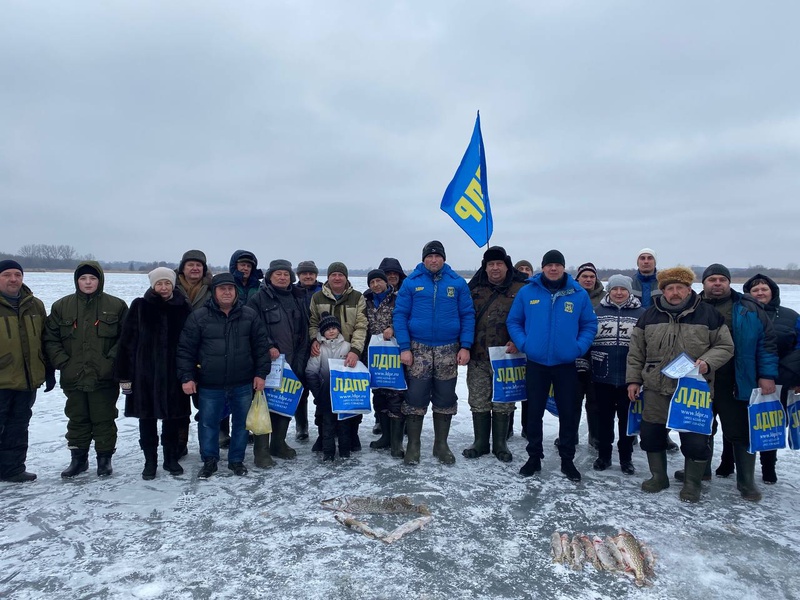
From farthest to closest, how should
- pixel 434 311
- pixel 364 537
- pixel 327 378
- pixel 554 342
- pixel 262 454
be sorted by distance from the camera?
pixel 327 378, pixel 434 311, pixel 262 454, pixel 554 342, pixel 364 537

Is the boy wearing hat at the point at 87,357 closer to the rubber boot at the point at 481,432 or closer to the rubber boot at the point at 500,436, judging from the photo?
the rubber boot at the point at 481,432

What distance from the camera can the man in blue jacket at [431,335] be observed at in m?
5.16

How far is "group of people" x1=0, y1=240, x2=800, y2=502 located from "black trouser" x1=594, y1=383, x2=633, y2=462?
0.05ft

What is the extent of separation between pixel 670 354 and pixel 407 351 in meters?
2.55

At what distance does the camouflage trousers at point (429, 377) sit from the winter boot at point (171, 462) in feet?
7.89

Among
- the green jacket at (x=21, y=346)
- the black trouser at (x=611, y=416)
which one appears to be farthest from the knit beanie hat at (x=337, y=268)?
the black trouser at (x=611, y=416)

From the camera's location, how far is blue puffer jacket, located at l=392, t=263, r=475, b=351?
5156 millimetres

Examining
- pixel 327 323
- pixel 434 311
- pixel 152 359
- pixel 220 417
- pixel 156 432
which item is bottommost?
pixel 156 432

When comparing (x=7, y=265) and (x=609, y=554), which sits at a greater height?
(x=7, y=265)

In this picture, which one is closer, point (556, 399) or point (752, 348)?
point (752, 348)

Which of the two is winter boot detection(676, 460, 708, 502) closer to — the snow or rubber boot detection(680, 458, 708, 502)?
rubber boot detection(680, 458, 708, 502)

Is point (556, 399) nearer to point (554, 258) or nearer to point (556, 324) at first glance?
point (556, 324)

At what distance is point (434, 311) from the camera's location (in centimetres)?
515

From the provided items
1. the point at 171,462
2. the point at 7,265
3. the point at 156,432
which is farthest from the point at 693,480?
the point at 7,265
